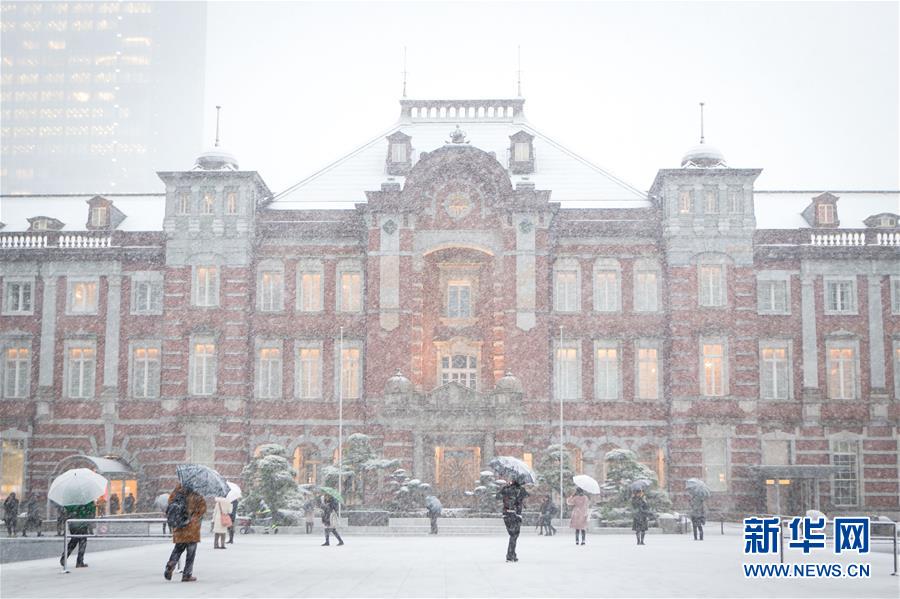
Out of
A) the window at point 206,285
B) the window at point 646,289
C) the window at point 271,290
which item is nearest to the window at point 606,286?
the window at point 646,289

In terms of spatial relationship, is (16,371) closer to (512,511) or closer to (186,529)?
(512,511)

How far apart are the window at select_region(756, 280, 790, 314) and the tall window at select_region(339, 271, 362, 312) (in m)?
17.5

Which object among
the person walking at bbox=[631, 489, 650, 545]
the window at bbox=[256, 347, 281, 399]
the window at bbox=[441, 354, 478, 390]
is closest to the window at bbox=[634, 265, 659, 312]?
the window at bbox=[441, 354, 478, 390]

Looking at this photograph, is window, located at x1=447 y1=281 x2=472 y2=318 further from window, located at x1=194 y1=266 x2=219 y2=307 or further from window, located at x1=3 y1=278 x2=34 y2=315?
window, located at x1=3 y1=278 x2=34 y2=315

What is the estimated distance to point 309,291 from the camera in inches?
1996

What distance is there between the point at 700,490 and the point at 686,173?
61.6ft

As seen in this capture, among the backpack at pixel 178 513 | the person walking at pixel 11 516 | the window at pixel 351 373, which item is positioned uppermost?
the window at pixel 351 373

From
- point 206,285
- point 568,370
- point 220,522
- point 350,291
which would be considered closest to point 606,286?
point 568,370

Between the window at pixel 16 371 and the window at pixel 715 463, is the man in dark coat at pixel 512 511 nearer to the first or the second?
the window at pixel 715 463

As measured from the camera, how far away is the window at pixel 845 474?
160 feet

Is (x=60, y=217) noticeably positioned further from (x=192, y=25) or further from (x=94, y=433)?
(x=192, y=25)

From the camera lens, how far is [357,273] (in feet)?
166

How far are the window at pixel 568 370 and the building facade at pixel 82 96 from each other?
108 metres

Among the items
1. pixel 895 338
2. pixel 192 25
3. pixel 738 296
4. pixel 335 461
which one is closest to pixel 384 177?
pixel 335 461
